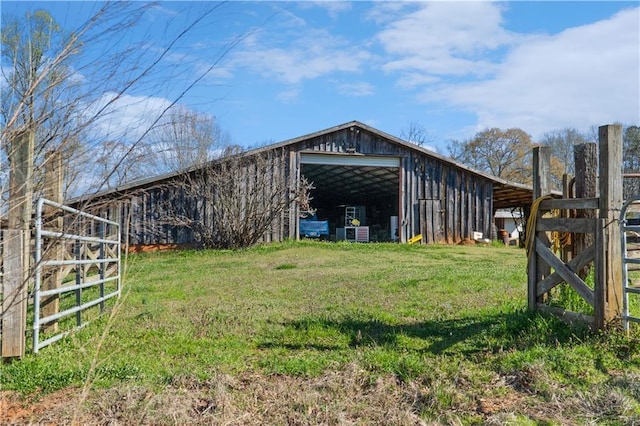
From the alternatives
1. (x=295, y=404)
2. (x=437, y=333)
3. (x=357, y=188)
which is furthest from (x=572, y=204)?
(x=357, y=188)

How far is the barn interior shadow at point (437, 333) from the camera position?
5.10 meters

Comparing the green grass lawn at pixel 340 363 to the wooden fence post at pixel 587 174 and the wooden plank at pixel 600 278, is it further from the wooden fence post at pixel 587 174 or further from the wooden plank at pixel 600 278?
the wooden fence post at pixel 587 174

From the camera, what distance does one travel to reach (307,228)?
25.6 metres

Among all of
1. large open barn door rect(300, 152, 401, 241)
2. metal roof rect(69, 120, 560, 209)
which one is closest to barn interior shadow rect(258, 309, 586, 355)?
metal roof rect(69, 120, 560, 209)

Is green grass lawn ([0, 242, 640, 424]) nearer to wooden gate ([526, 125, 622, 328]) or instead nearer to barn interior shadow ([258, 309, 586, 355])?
barn interior shadow ([258, 309, 586, 355])

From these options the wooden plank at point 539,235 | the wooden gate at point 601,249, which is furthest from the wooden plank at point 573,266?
the wooden plank at point 539,235

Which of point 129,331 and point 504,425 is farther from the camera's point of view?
point 129,331

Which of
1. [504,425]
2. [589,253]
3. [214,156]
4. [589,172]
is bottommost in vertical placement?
[504,425]

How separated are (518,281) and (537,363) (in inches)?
193

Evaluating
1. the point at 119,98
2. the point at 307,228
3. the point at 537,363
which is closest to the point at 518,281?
the point at 537,363

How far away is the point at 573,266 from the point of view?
17.5 ft

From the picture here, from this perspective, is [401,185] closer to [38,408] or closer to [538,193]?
[538,193]

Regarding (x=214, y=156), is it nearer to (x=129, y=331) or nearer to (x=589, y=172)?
(x=129, y=331)

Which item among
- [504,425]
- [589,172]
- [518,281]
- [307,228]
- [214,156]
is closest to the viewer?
[504,425]
